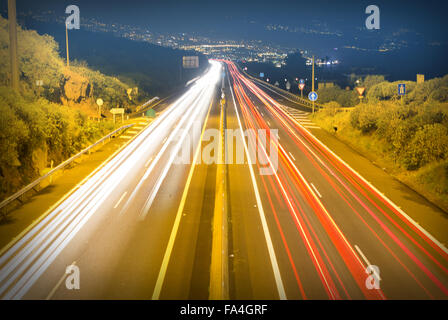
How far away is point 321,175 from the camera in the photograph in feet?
68.3

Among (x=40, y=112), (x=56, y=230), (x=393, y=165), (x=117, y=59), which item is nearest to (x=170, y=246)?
(x=56, y=230)

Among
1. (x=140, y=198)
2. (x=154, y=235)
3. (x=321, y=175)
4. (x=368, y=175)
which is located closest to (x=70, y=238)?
(x=154, y=235)

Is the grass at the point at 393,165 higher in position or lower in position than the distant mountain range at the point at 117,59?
lower

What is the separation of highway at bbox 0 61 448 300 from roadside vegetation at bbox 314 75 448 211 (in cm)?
302

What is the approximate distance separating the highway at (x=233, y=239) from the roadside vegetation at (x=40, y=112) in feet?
10.8

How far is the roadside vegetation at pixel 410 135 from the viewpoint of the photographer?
1936 cm

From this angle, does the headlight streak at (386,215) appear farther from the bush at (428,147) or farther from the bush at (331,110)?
the bush at (331,110)

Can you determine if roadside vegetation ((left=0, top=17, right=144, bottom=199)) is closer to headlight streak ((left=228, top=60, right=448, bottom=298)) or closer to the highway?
the highway

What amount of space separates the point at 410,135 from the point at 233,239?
16011 millimetres

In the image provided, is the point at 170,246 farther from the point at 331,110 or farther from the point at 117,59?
the point at 117,59

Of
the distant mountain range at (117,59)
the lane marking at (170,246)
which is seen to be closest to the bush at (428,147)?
the lane marking at (170,246)
